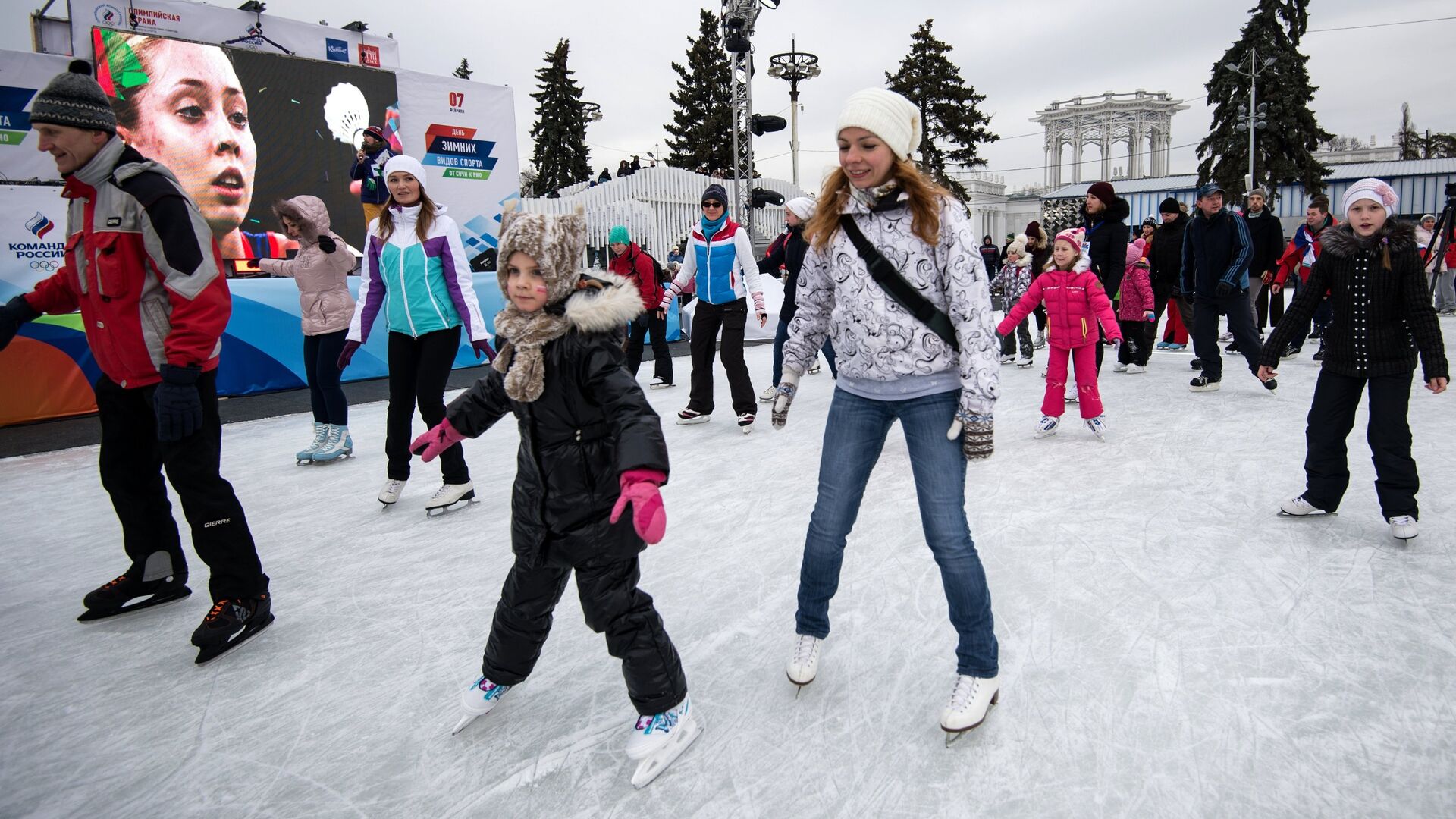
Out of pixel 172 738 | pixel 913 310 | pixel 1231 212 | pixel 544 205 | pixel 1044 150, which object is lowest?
pixel 172 738

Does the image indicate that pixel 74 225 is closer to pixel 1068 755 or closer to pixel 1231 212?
pixel 1068 755

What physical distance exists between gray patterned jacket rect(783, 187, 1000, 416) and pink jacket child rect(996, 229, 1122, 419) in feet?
10.6

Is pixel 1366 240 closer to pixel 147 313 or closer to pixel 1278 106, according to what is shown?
pixel 147 313

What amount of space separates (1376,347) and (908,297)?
95.8 inches

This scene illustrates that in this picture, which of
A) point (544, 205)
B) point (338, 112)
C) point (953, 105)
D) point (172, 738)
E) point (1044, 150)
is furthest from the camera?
point (1044, 150)

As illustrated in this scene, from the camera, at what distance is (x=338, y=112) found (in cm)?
1198

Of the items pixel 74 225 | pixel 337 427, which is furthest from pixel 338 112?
pixel 74 225

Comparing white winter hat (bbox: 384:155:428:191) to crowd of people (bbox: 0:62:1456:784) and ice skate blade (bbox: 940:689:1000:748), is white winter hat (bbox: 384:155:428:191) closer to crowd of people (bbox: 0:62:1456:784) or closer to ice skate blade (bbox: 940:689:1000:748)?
crowd of people (bbox: 0:62:1456:784)

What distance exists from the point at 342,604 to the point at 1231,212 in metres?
6.68

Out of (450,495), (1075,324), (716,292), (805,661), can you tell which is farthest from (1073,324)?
(450,495)

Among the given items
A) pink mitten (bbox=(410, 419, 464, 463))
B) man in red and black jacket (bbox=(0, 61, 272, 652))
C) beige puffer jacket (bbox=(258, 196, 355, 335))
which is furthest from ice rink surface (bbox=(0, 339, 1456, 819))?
beige puffer jacket (bbox=(258, 196, 355, 335))

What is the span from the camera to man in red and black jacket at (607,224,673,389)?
7535 millimetres

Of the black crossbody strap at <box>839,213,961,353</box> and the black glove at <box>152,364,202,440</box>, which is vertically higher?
the black crossbody strap at <box>839,213,961,353</box>

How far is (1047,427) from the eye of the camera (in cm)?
509
